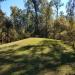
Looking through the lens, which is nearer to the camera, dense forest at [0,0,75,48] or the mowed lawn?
the mowed lawn

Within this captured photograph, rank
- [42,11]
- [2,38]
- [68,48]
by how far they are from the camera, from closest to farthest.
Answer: [68,48] → [2,38] → [42,11]

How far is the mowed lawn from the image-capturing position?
8058 millimetres

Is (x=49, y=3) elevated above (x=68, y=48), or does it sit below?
above

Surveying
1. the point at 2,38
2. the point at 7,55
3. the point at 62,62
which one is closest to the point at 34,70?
the point at 62,62

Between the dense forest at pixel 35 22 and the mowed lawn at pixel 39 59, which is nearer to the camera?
the mowed lawn at pixel 39 59

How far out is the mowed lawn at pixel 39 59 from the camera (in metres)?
8.06

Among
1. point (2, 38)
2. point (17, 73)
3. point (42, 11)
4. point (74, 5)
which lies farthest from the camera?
point (42, 11)

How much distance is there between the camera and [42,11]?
149 feet

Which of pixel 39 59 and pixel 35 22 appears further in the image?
pixel 35 22

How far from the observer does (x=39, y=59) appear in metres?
9.54

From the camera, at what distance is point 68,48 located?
11695 millimetres

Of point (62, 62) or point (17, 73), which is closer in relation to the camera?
point (17, 73)

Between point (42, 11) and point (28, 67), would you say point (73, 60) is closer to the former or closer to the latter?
point (28, 67)

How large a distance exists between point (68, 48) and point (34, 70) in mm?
4069
